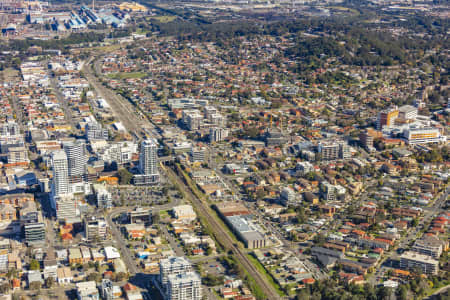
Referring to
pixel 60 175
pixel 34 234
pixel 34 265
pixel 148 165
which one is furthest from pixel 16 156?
pixel 34 265

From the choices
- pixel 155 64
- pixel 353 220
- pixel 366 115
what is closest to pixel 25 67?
pixel 155 64

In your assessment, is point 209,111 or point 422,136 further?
point 209,111

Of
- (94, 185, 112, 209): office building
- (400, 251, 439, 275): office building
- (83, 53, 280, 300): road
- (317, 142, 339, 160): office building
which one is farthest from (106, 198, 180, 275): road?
(400, 251, 439, 275): office building

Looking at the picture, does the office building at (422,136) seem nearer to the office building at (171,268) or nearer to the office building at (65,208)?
the office building at (65,208)

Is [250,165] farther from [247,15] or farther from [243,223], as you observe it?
[247,15]

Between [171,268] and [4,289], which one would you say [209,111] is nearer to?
[171,268]

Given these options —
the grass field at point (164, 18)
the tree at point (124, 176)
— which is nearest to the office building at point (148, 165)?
the tree at point (124, 176)
